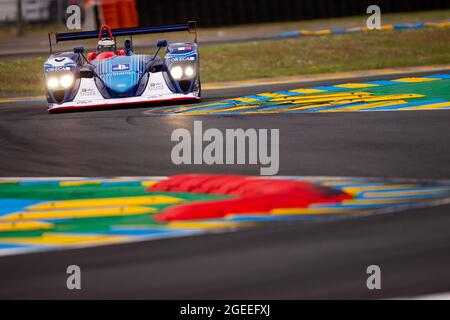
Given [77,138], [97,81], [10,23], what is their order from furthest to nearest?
[10,23] < [97,81] < [77,138]

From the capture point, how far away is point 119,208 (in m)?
8.83

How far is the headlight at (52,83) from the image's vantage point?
1511cm

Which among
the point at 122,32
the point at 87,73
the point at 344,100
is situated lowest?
the point at 344,100

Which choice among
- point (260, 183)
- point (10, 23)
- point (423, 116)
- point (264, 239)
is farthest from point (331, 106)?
point (10, 23)

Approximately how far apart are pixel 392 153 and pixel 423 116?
9.91 ft

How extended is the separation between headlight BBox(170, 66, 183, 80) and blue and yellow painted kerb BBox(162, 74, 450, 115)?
0.50 metres

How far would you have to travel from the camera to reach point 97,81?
15.2 meters

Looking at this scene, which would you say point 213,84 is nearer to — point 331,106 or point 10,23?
point 331,106

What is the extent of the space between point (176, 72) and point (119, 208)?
6653 mm

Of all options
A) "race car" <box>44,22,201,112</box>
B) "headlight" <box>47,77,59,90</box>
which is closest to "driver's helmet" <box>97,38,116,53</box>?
"race car" <box>44,22,201,112</box>

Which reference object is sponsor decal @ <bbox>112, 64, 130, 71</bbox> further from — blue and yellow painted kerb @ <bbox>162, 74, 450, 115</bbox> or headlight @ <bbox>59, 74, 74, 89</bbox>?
blue and yellow painted kerb @ <bbox>162, 74, 450, 115</bbox>

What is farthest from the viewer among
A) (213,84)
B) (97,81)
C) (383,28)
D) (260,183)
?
(383,28)

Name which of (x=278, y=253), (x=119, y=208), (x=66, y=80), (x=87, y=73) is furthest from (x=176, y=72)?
(x=278, y=253)

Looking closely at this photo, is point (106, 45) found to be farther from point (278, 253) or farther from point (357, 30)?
point (357, 30)
